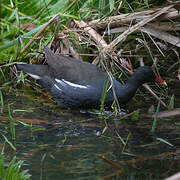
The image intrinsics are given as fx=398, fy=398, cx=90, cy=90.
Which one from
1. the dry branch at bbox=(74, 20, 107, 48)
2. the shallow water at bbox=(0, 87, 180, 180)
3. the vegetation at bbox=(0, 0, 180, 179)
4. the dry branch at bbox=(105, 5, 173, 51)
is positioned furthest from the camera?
the dry branch at bbox=(74, 20, 107, 48)

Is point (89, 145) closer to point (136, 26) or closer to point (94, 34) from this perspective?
point (136, 26)

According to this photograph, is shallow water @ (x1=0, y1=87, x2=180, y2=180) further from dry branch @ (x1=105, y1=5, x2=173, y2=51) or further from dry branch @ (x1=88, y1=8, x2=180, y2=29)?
dry branch @ (x1=88, y1=8, x2=180, y2=29)

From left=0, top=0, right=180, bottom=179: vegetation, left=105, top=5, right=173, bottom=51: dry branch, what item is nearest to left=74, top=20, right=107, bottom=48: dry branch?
left=0, top=0, right=180, bottom=179: vegetation

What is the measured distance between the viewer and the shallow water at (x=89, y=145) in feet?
8.24

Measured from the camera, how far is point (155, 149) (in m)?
2.91

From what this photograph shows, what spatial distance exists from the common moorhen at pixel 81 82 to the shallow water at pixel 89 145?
0.44ft

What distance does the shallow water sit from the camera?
2.51m

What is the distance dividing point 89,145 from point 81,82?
1202 millimetres

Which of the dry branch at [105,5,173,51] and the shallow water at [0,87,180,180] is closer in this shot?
the shallow water at [0,87,180,180]

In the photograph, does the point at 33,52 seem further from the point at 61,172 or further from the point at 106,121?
the point at 61,172

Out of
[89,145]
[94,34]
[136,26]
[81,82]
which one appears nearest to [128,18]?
[136,26]

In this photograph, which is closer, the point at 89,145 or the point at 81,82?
the point at 89,145

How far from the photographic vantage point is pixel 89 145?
3.03 meters

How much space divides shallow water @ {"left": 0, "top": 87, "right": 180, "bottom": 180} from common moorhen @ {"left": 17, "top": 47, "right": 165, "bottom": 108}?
133 millimetres
